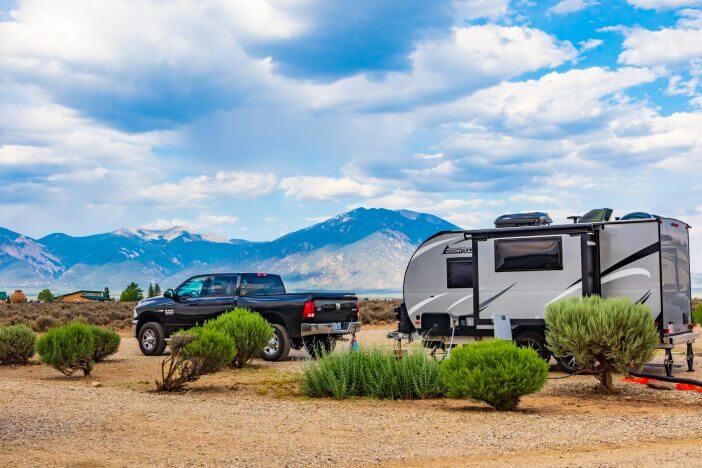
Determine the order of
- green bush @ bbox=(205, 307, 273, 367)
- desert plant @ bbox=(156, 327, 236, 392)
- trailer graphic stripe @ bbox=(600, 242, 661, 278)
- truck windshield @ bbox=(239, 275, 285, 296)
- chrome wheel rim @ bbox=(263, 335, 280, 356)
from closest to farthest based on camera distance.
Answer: desert plant @ bbox=(156, 327, 236, 392) < trailer graphic stripe @ bbox=(600, 242, 661, 278) < green bush @ bbox=(205, 307, 273, 367) < chrome wheel rim @ bbox=(263, 335, 280, 356) < truck windshield @ bbox=(239, 275, 285, 296)

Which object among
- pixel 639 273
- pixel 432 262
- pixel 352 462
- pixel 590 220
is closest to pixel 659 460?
pixel 352 462

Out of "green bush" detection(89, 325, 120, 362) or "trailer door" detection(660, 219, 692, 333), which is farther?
"green bush" detection(89, 325, 120, 362)

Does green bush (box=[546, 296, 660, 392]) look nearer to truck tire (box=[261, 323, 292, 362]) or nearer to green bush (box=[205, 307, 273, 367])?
green bush (box=[205, 307, 273, 367])

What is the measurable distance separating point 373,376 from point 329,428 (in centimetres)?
287

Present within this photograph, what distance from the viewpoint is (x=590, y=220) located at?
1625 centimetres

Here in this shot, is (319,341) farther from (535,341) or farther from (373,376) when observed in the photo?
(373,376)

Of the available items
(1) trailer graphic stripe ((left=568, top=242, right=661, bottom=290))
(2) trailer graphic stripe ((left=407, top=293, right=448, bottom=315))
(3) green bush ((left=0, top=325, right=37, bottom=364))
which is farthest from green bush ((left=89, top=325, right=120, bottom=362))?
(1) trailer graphic stripe ((left=568, top=242, right=661, bottom=290))

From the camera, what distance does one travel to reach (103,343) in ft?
59.3

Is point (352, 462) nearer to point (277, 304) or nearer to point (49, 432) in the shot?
point (49, 432)

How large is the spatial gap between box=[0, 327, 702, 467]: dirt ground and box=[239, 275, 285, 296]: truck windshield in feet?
16.0

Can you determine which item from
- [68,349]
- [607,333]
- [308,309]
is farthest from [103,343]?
[607,333]

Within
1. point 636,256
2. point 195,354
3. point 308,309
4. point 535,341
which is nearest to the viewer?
point 195,354

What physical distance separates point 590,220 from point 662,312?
2359 mm

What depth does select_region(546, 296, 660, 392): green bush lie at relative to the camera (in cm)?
1239
